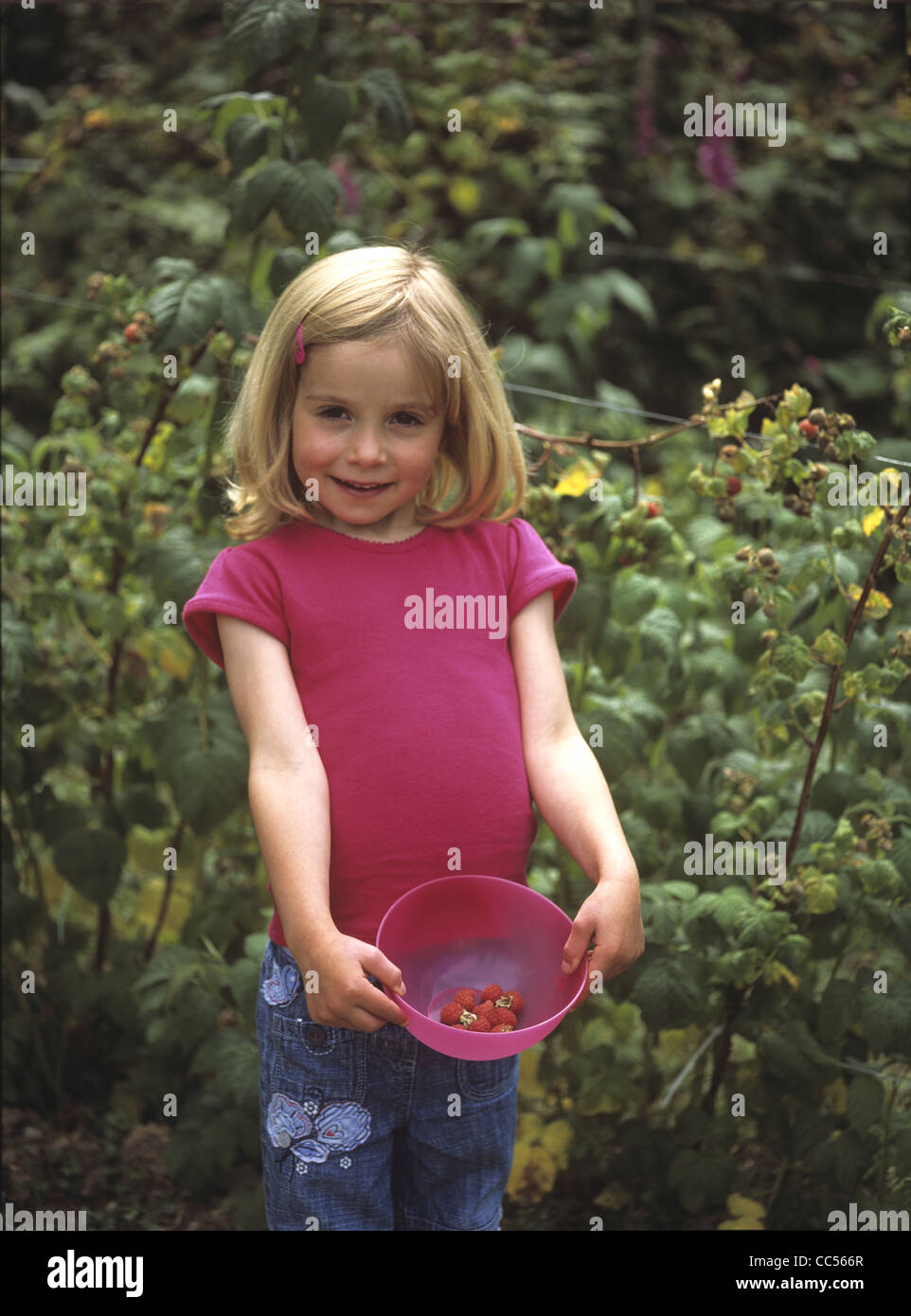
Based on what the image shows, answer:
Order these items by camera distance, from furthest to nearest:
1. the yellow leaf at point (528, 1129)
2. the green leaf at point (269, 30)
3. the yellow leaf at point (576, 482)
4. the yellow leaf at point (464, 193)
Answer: the yellow leaf at point (464, 193), the yellow leaf at point (528, 1129), the yellow leaf at point (576, 482), the green leaf at point (269, 30)

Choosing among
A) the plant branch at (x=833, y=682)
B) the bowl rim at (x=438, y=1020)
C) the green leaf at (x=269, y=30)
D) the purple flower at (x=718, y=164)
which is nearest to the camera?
the bowl rim at (x=438, y=1020)

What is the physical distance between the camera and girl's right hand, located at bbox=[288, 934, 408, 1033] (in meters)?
1.19

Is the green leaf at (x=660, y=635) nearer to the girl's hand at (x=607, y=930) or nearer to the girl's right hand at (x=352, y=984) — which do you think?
the girl's hand at (x=607, y=930)

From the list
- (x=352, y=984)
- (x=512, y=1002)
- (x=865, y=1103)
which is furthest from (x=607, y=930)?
(x=865, y=1103)

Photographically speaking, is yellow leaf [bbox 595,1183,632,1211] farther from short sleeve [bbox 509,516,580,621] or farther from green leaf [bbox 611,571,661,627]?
short sleeve [bbox 509,516,580,621]

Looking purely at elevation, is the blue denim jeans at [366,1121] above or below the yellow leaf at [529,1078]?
above

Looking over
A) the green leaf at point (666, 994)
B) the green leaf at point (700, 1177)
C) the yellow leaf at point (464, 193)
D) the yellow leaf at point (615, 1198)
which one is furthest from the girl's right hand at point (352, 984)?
the yellow leaf at point (464, 193)

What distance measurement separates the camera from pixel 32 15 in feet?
14.0

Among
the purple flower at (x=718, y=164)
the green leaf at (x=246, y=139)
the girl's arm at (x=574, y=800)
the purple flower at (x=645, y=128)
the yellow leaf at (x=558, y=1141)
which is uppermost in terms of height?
the purple flower at (x=645, y=128)

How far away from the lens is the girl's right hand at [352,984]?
1.19 metres

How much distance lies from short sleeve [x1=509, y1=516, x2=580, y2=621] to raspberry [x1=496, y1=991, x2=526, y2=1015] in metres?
0.45

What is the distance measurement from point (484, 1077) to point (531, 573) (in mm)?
606

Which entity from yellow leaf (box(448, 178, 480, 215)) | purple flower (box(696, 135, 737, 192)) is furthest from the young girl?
purple flower (box(696, 135, 737, 192))

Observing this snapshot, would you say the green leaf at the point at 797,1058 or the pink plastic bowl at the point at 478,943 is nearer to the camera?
the pink plastic bowl at the point at 478,943
